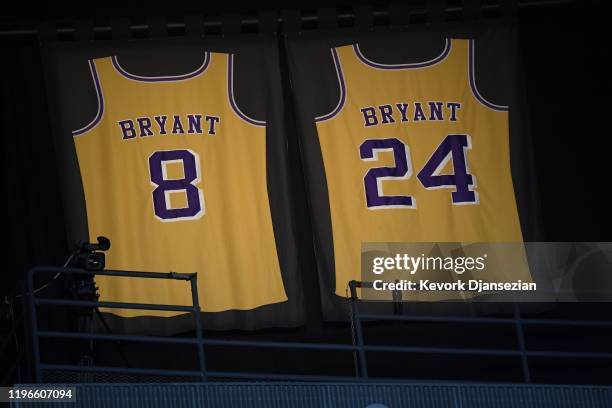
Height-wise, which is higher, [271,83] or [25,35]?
[25,35]

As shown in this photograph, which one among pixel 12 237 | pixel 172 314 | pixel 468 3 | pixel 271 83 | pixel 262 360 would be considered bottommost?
pixel 262 360

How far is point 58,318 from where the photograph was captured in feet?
22.3

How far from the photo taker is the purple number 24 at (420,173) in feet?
22.4

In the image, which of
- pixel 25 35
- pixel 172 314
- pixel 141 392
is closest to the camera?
pixel 141 392

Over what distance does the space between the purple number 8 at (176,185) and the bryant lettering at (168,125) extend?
15cm

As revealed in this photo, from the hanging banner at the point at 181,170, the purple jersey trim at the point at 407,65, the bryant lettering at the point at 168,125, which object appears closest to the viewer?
the hanging banner at the point at 181,170

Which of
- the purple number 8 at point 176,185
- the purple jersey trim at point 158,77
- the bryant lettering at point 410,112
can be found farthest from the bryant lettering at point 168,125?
the bryant lettering at point 410,112

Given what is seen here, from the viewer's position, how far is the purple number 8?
22.0 feet

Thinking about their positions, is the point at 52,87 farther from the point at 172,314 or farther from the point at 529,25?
the point at 529,25

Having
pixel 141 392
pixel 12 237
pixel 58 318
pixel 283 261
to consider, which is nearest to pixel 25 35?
pixel 12 237

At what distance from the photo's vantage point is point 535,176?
6934mm

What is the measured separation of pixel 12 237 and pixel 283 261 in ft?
6.45

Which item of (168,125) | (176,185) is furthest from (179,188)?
(168,125)

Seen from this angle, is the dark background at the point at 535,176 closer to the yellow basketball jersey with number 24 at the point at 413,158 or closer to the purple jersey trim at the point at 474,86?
the purple jersey trim at the point at 474,86
